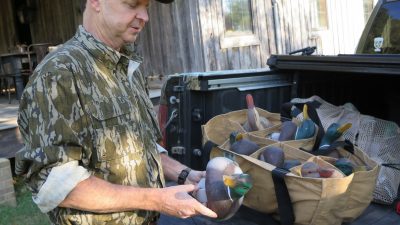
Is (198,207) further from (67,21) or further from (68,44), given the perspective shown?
(67,21)

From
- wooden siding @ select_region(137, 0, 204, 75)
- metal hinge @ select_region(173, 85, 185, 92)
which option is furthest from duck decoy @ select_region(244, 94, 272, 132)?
wooden siding @ select_region(137, 0, 204, 75)

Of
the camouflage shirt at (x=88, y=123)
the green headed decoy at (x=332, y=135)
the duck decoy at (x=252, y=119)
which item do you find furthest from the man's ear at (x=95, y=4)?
the green headed decoy at (x=332, y=135)

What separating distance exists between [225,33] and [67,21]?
4942 millimetres

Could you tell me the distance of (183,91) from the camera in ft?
9.16

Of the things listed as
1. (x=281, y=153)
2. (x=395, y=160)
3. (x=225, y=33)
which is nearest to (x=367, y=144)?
(x=395, y=160)

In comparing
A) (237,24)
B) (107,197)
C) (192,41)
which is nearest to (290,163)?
(107,197)

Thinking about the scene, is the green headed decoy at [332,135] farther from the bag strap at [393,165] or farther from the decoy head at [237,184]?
the decoy head at [237,184]

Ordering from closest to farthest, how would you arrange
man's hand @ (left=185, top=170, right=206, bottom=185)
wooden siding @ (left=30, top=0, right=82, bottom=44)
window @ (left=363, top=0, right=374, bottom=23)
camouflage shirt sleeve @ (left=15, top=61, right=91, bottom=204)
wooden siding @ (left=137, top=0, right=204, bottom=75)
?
camouflage shirt sleeve @ (left=15, top=61, right=91, bottom=204) < man's hand @ (left=185, top=170, right=206, bottom=185) < wooden siding @ (left=137, top=0, right=204, bottom=75) < wooden siding @ (left=30, top=0, right=82, bottom=44) < window @ (left=363, top=0, right=374, bottom=23)

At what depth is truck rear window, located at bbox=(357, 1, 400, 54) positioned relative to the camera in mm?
3386

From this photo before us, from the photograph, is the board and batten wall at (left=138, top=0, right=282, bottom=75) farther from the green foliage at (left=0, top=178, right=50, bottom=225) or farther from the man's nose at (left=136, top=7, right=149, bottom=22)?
the man's nose at (left=136, top=7, right=149, bottom=22)

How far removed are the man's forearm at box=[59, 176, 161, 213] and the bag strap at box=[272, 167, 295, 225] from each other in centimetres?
57

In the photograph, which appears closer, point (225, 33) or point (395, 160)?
point (395, 160)

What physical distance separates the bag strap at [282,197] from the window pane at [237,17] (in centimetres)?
701

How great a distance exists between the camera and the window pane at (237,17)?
873 centimetres
